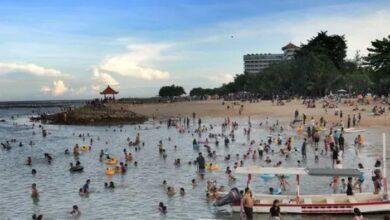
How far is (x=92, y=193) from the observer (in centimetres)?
3322

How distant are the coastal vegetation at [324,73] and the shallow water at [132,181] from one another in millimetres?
31059

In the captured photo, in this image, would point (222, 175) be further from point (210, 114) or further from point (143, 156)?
point (210, 114)

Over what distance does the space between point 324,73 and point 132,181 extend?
79.2 m

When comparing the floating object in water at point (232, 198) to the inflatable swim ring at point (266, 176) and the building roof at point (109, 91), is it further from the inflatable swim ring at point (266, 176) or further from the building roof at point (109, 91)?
the building roof at point (109, 91)

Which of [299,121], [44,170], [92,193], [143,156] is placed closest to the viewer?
[92,193]

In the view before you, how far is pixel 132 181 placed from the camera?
121 feet

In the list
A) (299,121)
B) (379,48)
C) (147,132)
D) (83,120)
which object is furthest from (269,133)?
(83,120)

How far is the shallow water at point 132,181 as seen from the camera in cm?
2845

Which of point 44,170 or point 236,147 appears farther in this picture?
point 236,147

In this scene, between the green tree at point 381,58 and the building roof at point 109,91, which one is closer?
the green tree at point 381,58

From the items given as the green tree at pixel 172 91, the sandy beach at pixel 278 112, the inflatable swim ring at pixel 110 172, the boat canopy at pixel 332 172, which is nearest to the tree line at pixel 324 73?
the sandy beach at pixel 278 112

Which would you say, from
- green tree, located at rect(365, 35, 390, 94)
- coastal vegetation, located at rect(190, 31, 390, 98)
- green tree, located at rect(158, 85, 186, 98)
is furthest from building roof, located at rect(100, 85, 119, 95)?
green tree, located at rect(158, 85, 186, 98)

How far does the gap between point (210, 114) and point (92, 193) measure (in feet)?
205

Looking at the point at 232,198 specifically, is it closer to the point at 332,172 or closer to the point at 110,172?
the point at 332,172
